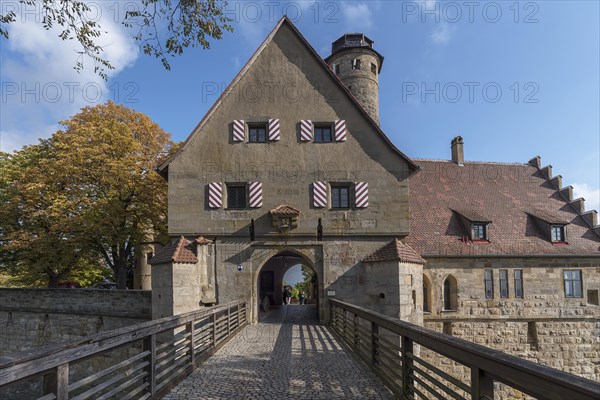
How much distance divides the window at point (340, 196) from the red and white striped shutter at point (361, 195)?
36 centimetres

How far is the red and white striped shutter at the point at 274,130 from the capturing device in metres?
15.2

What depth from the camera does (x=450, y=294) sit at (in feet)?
61.0

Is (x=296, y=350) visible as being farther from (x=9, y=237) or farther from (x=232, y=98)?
(x=9, y=237)

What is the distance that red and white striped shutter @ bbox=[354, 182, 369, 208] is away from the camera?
49.6 ft

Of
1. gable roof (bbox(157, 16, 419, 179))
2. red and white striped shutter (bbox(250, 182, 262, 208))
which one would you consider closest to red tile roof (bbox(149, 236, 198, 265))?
red and white striped shutter (bbox(250, 182, 262, 208))

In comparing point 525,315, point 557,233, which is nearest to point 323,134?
point 525,315

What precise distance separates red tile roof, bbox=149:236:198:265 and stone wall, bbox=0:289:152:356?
345 centimetres

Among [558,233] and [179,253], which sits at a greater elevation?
[558,233]

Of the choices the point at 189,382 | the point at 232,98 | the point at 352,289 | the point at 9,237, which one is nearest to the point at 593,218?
the point at 352,289

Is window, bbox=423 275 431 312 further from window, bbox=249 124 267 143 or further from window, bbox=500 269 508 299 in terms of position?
window, bbox=249 124 267 143

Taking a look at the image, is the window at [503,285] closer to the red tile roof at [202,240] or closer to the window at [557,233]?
the window at [557,233]

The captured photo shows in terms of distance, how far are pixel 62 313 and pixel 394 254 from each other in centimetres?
1565

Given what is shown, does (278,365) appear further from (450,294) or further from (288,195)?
(450,294)

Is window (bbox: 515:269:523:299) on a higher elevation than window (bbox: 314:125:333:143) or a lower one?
lower
